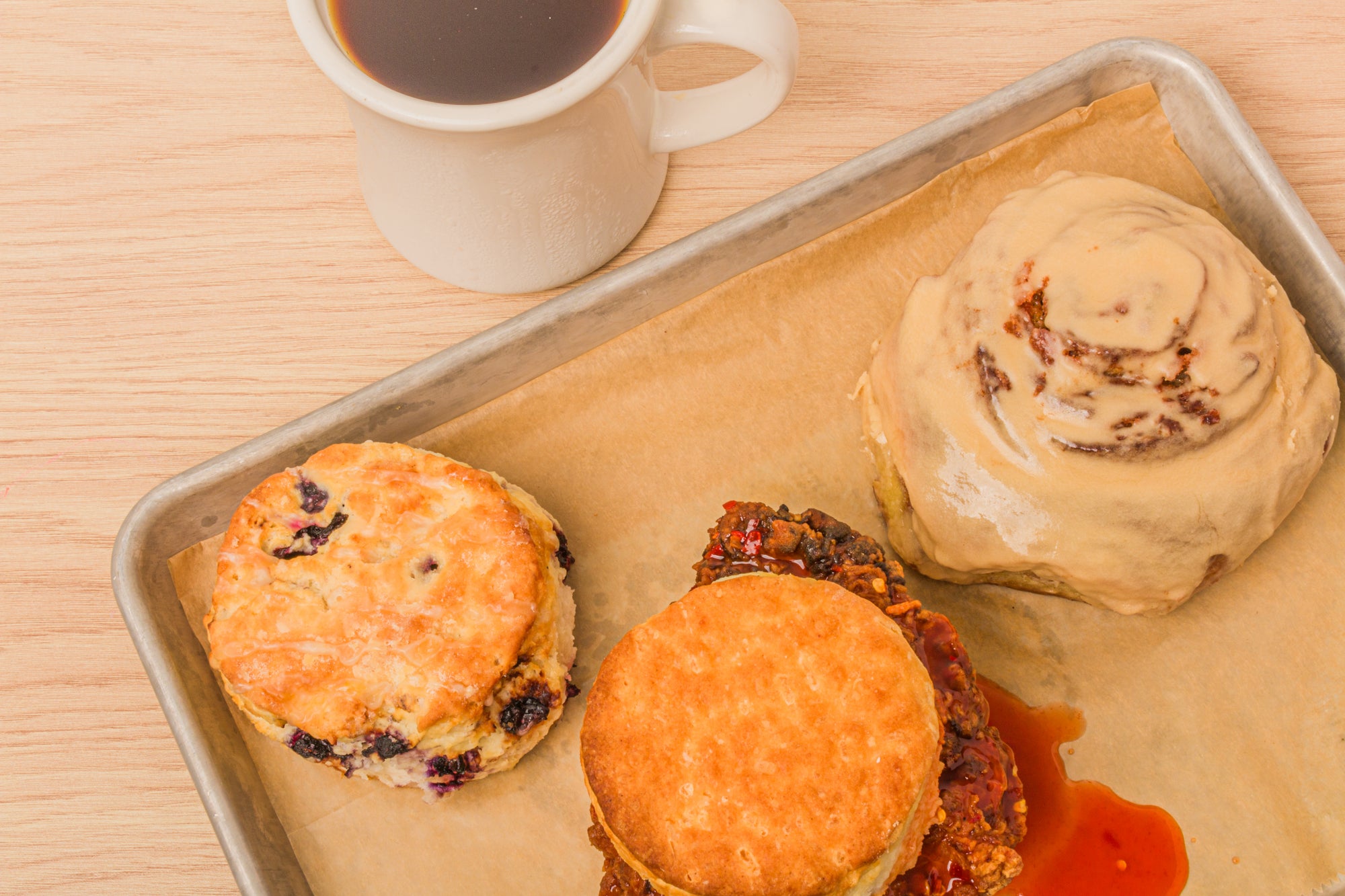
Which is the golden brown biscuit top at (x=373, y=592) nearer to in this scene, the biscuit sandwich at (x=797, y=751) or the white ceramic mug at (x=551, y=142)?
the biscuit sandwich at (x=797, y=751)

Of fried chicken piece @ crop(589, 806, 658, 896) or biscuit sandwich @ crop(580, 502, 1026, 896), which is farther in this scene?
fried chicken piece @ crop(589, 806, 658, 896)

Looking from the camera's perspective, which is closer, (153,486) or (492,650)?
(492,650)

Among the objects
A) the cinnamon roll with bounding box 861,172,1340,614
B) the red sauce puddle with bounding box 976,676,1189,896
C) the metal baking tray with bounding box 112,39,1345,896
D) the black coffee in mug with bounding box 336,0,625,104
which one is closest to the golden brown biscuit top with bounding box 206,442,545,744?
the metal baking tray with bounding box 112,39,1345,896

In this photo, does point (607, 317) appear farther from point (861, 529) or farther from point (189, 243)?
point (189, 243)

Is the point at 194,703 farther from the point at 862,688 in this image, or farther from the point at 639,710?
the point at 862,688

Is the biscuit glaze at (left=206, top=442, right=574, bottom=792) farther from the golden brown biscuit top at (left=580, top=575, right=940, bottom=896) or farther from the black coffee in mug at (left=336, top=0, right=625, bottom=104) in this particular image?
the black coffee in mug at (left=336, top=0, right=625, bottom=104)

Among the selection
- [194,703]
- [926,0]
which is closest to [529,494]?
[194,703]

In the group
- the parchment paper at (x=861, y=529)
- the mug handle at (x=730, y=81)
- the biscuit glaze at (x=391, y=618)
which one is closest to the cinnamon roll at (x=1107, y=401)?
the parchment paper at (x=861, y=529)
